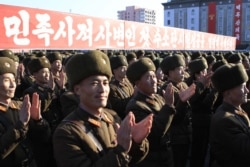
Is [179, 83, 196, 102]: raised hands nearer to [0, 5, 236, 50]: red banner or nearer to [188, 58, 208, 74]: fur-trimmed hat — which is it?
[188, 58, 208, 74]: fur-trimmed hat

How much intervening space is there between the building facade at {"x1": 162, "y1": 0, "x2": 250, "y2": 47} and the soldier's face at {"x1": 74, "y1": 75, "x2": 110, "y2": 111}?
177 feet

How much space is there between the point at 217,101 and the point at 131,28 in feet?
30.6

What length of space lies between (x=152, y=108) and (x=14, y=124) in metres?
1.41

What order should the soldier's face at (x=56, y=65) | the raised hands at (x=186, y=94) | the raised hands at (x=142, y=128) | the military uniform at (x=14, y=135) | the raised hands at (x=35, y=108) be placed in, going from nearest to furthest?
the raised hands at (x=142, y=128) < the military uniform at (x=14, y=135) < the raised hands at (x=35, y=108) < the raised hands at (x=186, y=94) < the soldier's face at (x=56, y=65)

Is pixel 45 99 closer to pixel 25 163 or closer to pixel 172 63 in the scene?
pixel 25 163

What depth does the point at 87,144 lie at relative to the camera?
2152mm

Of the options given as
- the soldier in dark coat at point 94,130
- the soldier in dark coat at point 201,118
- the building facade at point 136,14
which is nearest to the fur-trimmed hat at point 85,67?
the soldier in dark coat at point 94,130

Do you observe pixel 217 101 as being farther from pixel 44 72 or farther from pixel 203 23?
pixel 203 23

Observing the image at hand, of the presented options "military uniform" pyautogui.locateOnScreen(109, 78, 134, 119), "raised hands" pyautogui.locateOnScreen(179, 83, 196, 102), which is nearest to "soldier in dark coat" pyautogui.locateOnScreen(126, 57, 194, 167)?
"raised hands" pyautogui.locateOnScreen(179, 83, 196, 102)

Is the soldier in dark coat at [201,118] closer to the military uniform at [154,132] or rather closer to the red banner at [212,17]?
the military uniform at [154,132]

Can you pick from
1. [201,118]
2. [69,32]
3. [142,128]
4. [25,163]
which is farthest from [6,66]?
[69,32]

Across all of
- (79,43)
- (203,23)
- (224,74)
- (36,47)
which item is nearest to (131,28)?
(79,43)

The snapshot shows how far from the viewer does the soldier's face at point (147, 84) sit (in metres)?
3.63

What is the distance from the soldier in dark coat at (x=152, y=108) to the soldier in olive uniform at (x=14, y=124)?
0.99m
